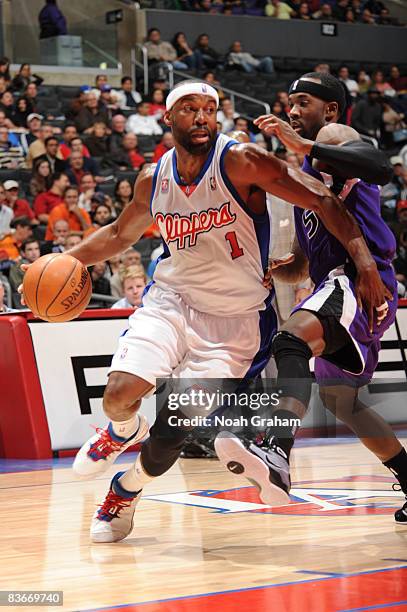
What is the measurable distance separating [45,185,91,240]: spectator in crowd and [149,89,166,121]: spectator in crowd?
15.1ft

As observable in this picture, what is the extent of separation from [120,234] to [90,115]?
1078cm

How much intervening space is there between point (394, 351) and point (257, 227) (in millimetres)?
4864

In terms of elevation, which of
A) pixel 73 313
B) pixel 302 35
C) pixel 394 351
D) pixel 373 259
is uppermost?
pixel 373 259

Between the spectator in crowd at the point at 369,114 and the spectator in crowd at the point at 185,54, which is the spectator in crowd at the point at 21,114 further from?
the spectator in crowd at the point at 369,114

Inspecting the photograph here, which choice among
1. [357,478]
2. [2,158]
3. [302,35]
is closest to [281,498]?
[357,478]

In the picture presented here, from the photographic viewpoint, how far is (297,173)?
4289mm

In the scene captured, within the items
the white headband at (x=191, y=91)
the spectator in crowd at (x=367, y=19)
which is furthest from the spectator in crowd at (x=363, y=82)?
the white headband at (x=191, y=91)

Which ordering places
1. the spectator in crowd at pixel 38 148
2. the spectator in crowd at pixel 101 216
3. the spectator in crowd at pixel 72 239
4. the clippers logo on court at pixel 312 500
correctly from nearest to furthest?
the clippers logo on court at pixel 312 500 → the spectator in crowd at pixel 72 239 → the spectator in crowd at pixel 101 216 → the spectator in crowd at pixel 38 148

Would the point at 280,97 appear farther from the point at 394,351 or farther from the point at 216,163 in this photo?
the point at 216,163

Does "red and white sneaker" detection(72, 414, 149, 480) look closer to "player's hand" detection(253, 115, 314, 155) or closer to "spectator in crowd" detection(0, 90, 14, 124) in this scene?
"player's hand" detection(253, 115, 314, 155)

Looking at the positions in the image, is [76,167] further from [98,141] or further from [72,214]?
[72,214]

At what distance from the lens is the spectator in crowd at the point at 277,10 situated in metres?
21.3

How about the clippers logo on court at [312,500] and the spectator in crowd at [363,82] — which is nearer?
the clippers logo on court at [312,500]

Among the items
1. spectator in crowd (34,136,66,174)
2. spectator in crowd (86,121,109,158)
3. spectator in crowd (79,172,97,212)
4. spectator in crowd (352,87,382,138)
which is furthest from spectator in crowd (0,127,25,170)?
spectator in crowd (352,87,382,138)
